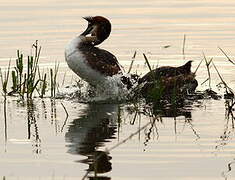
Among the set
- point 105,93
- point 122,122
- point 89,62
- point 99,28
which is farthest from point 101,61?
point 122,122

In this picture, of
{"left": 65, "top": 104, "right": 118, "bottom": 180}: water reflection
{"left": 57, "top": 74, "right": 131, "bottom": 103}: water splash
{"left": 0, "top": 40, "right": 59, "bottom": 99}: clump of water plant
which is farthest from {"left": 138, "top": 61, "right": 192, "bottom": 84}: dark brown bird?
{"left": 0, "top": 40, "right": 59, "bottom": 99}: clump of water plant

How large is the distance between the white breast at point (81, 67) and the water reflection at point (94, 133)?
47cm

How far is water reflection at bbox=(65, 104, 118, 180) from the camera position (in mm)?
9809

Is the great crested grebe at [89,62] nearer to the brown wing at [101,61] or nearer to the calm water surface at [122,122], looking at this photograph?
the brown wing at [101,61]

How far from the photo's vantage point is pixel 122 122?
11664 millimetres

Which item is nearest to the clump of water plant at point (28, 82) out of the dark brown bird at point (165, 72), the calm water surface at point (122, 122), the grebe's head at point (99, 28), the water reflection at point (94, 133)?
the calm water surface at point (122, 122)

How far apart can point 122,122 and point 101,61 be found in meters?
1.90

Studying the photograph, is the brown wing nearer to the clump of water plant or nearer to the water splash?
the water splash

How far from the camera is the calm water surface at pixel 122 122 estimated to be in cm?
955

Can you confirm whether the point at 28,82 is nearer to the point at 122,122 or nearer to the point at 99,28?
the point at 99,28

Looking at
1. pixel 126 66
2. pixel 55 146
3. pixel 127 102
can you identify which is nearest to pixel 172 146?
pixel 55 146

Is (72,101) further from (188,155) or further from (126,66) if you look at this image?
(188,155)

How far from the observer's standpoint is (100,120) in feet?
39.4

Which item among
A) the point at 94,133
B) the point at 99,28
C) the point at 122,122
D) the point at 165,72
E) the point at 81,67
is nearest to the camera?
the point at 94,133
